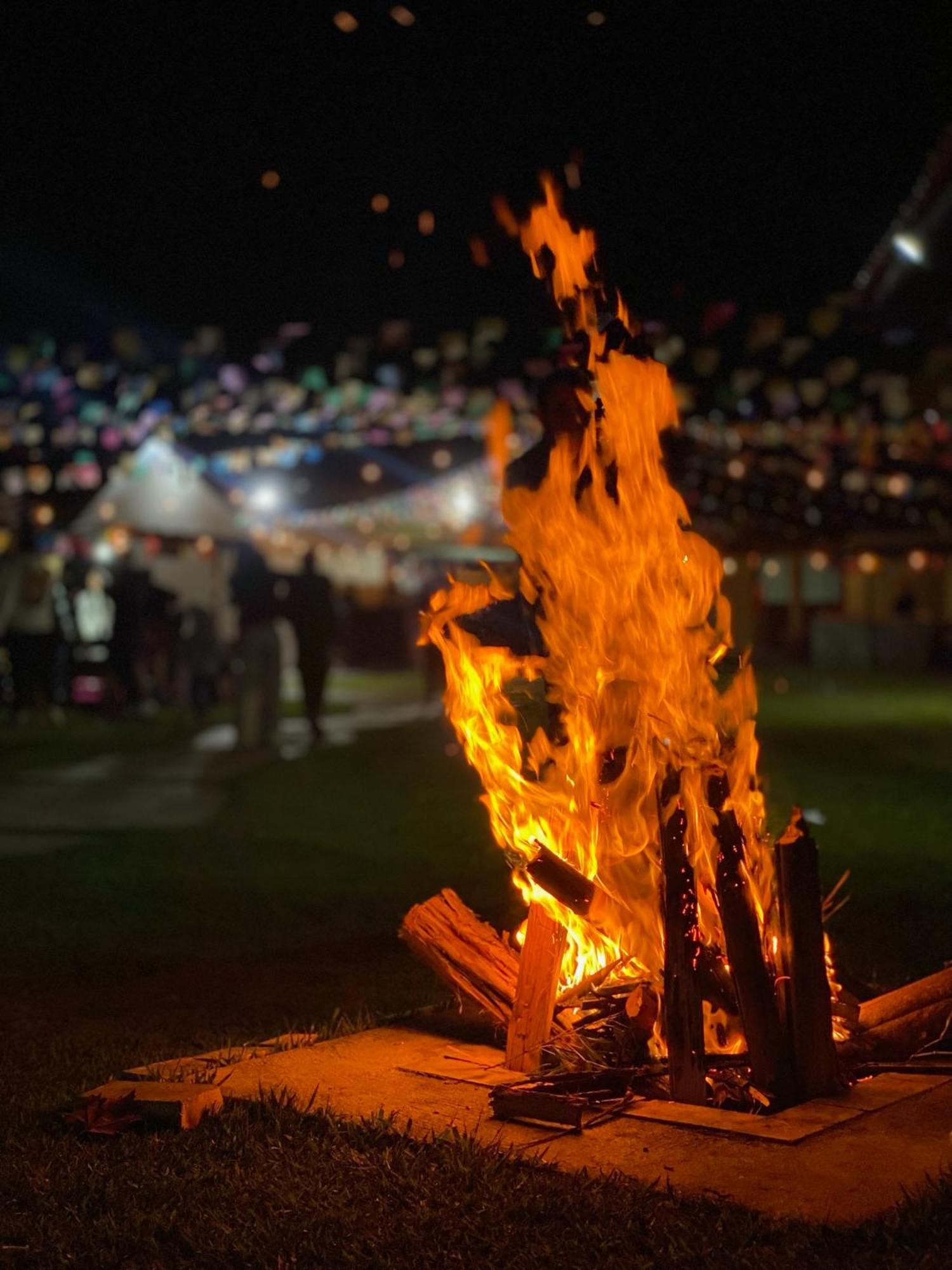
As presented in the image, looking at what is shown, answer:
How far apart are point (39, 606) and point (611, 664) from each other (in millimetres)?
16407

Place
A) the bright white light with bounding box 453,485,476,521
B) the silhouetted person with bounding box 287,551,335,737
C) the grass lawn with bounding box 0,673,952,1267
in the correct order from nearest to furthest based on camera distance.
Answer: the grass lawn with bounding box 0,673,952,1267, the silhouetted person with bounding box 287,551,335,737, the bright white light with bounding box 453,485,476,521

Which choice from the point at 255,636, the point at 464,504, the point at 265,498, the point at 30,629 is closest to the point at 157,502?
the point at 30,629

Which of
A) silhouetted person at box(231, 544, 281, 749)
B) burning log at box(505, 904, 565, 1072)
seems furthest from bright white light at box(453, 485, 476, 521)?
burning log at box(505, 904, 565, 1072)

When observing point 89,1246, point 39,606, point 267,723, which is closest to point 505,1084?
point 89,1246

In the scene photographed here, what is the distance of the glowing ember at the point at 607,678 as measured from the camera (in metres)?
4.85

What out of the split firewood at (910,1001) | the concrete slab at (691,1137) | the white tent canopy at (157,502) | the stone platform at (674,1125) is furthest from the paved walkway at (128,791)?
the split firewood at (910,1001)

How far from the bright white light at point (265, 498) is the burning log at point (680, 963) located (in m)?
25.7

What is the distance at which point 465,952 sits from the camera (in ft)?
16.9

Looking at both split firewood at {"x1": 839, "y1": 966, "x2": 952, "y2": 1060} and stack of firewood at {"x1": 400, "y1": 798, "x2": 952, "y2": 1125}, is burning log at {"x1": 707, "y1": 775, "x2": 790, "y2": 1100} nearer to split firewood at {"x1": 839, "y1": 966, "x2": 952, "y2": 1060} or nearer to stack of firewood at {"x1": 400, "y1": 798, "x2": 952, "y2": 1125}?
stack of firewood at {"x1": 400, "y1": 798, "x2": 952, "y2": 1125}

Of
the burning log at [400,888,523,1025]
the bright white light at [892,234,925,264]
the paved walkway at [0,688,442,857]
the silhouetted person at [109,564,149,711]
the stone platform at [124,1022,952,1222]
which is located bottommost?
the paved walkway at [0,688,442,857]

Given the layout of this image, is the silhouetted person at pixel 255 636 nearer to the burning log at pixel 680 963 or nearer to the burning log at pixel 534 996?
the burning log at pixel 534 996

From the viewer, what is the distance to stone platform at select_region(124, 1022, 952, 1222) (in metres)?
3.65

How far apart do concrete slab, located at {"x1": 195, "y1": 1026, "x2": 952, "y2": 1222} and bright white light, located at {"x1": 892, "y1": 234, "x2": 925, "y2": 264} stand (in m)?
11.7

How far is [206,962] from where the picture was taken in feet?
22.3
